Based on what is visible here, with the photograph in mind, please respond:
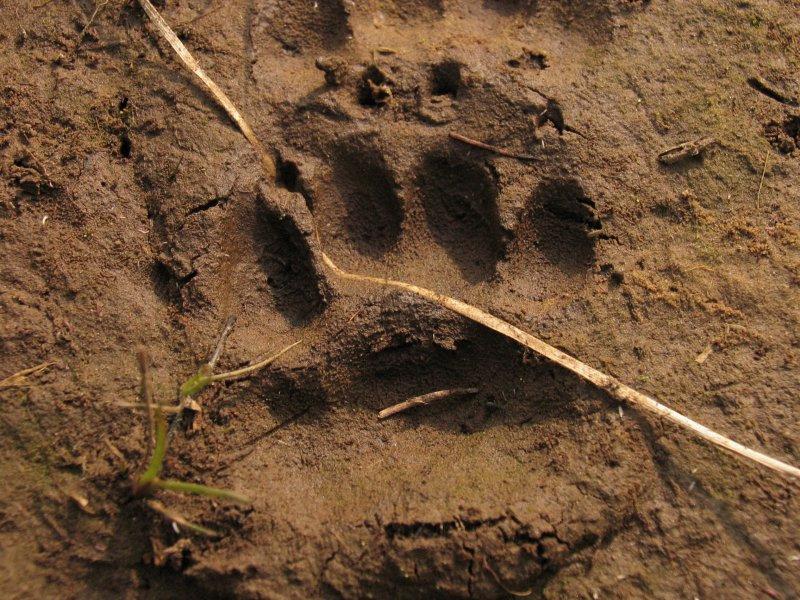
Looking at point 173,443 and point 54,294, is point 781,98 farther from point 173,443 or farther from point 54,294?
point 54,294

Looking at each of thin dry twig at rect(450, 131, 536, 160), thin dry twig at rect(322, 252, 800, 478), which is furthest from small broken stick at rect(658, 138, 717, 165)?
thin dry twig at rect(322, 252, 800, 478)

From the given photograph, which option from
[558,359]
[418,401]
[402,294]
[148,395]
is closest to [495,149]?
[402,294]

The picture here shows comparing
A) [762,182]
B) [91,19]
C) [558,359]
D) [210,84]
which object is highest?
[91,19]

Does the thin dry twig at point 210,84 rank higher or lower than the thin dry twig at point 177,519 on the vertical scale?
higher

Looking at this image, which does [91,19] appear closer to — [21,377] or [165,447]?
[21,377]

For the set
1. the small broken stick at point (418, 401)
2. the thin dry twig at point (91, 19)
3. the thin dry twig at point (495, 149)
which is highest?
the thin dry twig at point (91, 19)

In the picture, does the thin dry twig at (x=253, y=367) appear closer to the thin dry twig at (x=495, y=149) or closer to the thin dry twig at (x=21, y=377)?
the thin dry twig at (x=21, y=377)

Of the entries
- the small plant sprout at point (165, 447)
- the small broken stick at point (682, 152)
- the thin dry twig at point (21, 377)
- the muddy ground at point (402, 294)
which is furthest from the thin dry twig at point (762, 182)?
the thin dry twig at point (21, 377)
